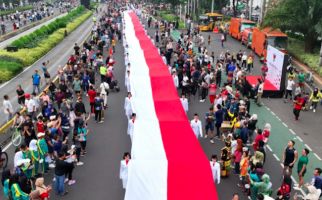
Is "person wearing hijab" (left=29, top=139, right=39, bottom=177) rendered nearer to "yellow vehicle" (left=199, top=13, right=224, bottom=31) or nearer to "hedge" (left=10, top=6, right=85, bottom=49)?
"hedge" (left=10, top=6, right=85, bottom=49)

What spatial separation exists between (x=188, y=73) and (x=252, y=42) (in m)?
17.6

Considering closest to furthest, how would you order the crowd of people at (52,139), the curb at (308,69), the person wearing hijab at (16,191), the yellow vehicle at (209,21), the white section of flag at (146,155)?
the white section of flag at (146,155) → the person wearing hijab at (16,191) → the crowd of people at (52,139) → the curb at (308,69) → the yellow vehicle at (209,21)

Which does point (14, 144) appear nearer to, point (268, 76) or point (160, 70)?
point (160, 70)

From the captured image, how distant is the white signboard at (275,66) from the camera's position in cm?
2406

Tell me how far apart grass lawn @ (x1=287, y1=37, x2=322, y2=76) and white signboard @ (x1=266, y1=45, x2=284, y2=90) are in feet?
16.8

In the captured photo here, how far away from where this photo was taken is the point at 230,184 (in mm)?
14133

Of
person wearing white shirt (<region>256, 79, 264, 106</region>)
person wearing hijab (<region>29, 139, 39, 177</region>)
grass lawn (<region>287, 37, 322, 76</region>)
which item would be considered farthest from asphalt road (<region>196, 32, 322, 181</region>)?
person wearing hijab (<region>29, 139, 39, 177</region>)

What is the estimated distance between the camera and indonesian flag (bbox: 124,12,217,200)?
10.1 m

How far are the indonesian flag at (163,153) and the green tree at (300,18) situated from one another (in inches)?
760

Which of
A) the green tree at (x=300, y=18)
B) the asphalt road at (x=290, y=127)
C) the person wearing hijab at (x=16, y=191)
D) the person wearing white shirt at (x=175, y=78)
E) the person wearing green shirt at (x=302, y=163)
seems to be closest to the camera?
the person wearing hijab at (x=16, y=191)

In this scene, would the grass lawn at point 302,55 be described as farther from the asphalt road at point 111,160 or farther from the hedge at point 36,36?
the hedge at point 36,36

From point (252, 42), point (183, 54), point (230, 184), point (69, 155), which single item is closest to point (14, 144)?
point (69, 155)

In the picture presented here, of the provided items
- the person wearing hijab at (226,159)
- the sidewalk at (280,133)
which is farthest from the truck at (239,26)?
the person wearing hijab at (226,159)

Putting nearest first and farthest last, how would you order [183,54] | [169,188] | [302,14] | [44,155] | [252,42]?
[169,188], [44,155], [183,54], [302,14], [252,42]
